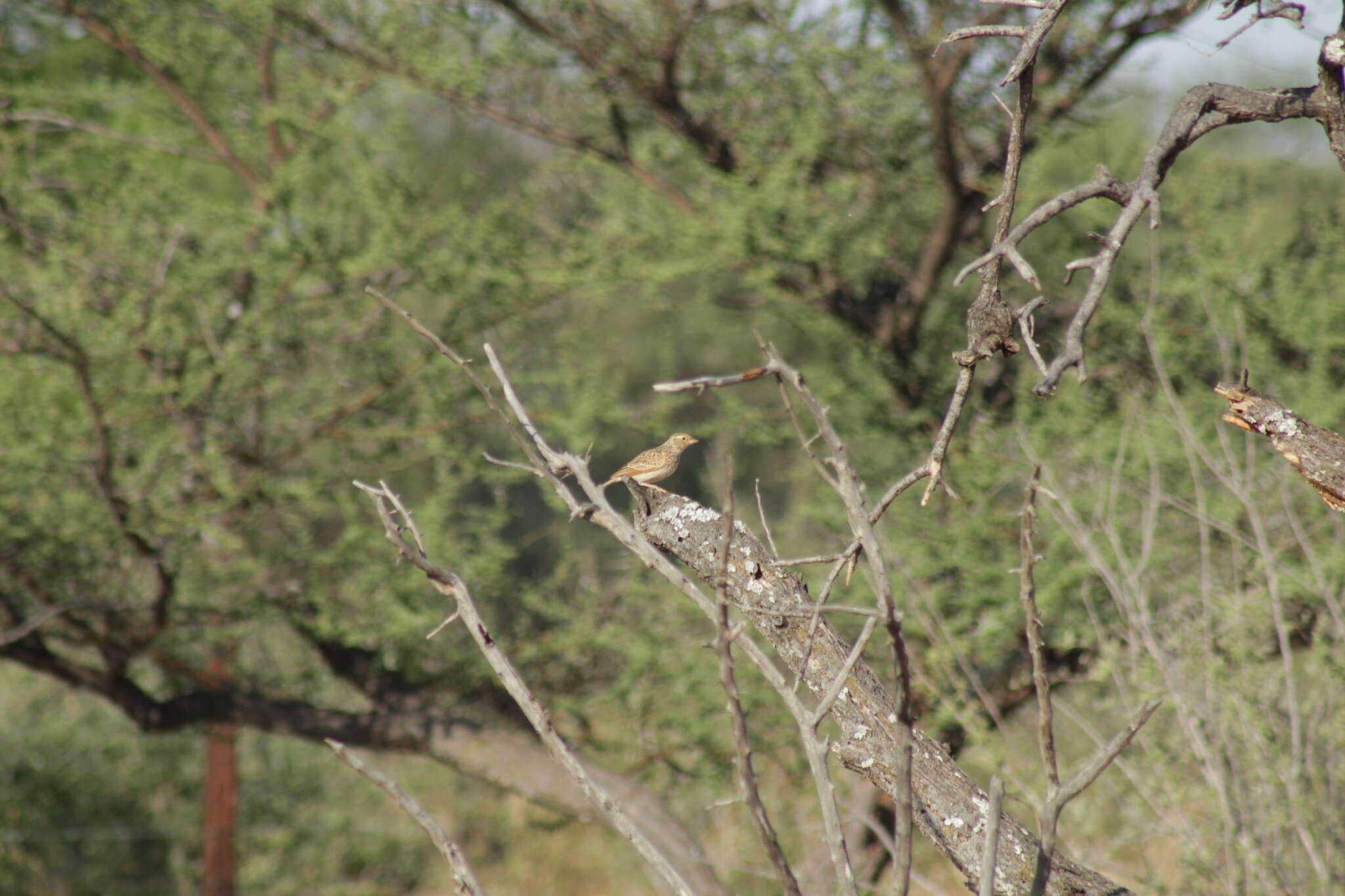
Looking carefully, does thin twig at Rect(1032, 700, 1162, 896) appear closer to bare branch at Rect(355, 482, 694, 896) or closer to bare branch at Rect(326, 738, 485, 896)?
bare branch at Rect(355, 482, 694, 896)

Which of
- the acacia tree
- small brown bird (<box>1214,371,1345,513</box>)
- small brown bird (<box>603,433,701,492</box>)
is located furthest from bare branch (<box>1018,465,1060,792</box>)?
the acacia tree

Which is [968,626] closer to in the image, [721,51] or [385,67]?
[721,51]

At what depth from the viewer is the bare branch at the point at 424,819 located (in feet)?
5.90

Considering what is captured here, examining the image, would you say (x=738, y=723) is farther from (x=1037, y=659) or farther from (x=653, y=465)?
(x=653, y=465)

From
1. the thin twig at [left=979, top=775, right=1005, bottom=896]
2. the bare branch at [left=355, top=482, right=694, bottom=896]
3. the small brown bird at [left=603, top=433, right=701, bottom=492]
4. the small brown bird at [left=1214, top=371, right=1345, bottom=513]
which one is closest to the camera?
the thin twig at [left=979, top=775, right=1005, bottom=896]

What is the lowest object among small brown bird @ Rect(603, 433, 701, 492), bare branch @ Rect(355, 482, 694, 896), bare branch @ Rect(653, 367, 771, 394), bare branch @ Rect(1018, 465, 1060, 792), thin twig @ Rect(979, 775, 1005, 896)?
small brown bird @ Rect(603, 433, 701, 492)

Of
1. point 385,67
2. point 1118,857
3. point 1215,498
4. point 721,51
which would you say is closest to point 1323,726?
point 1215,498

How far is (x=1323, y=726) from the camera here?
418 centimetres

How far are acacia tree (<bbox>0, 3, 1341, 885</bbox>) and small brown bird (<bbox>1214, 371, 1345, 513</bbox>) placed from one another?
12.2ft

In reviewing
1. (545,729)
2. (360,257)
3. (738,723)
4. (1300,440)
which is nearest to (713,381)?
(738,723)

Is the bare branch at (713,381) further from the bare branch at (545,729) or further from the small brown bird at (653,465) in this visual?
the small brown bird at (653,465)

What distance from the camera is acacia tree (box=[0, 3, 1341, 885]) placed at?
5.73 m

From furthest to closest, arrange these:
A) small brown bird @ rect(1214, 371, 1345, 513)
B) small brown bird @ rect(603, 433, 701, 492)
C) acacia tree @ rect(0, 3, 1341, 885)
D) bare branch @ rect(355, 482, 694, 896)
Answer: acacia tree @ rect(0, 3, 1341, 885), small brown bird @ rect(603, 433, 701, 492), small brown bird @ rect(1214, 371, 1345, 513), bare branch @ rect(355, 482, 694, 896)

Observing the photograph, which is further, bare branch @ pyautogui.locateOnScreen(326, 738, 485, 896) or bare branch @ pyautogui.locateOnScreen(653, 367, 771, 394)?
bare branch @ pyautogui.locateOnScreen(326, 738, 485, 896)
